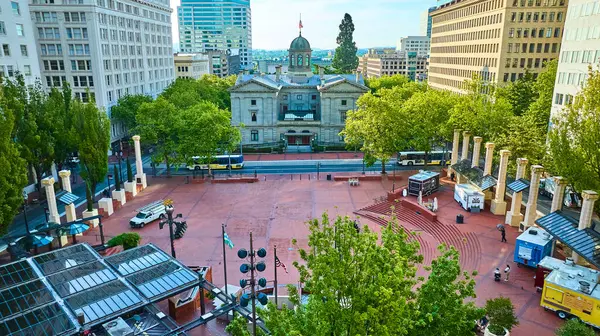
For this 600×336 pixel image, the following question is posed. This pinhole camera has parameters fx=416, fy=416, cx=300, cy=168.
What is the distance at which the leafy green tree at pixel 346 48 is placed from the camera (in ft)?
464

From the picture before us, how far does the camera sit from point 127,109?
71.8 m

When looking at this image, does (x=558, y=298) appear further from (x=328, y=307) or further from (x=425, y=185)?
(x=425, y=185)

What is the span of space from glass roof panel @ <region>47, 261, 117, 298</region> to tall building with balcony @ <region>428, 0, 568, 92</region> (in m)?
64.6

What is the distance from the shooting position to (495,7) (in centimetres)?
8231

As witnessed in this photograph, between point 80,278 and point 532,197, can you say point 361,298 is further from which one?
point 532,197

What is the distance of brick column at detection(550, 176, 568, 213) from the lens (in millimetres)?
30781

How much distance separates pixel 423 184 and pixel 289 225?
1623 cm

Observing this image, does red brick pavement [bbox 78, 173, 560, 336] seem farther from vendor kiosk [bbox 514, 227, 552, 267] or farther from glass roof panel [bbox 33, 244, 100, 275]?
glass roof panel [bbox 33, 244, 100, 275]

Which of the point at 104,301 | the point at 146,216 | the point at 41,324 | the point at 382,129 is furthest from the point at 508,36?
the point at 41,324

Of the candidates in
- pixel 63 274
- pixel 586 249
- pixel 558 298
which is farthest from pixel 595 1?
pixel 63 274

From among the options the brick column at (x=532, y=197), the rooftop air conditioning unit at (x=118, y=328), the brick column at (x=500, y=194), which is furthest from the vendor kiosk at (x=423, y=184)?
the rooftop air conditioning unit at (x=118, y=328)

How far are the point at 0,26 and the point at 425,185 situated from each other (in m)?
55.5

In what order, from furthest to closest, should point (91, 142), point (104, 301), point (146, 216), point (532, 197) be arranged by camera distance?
point (146, 216), point (91, 142), point (532, 197), point (104, 301)

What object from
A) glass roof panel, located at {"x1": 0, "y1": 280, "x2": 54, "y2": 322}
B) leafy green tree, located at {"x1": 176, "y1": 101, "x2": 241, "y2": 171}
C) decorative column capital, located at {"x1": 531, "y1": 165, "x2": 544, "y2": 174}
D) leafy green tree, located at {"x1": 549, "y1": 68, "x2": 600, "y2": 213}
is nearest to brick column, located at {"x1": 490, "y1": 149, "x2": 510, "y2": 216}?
decorative column capital, located at {"x1": 531, "y1": 165, "x2": 544, "y2": 174}
